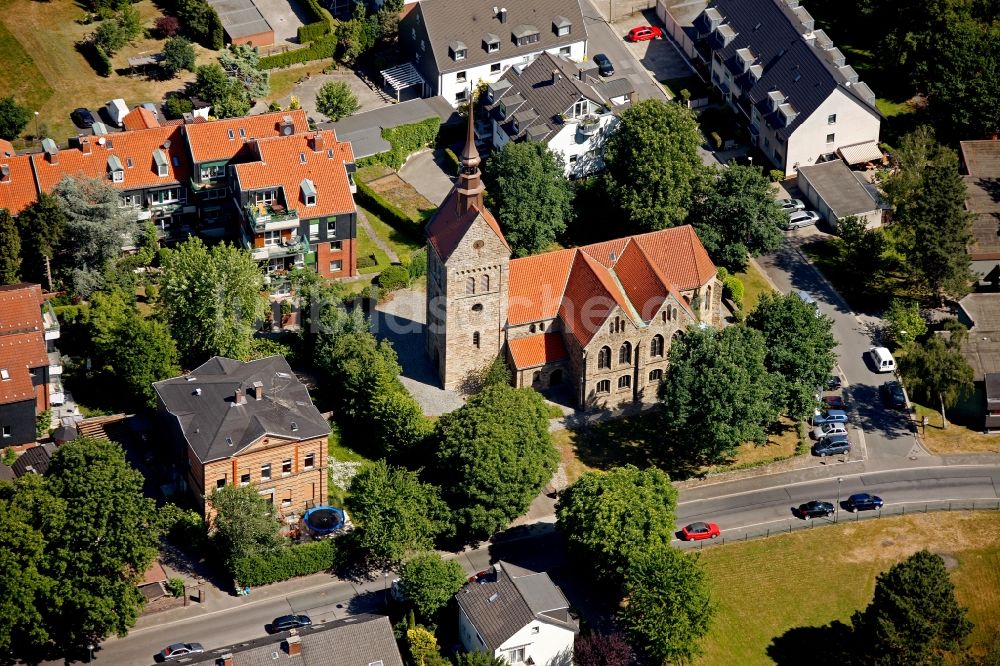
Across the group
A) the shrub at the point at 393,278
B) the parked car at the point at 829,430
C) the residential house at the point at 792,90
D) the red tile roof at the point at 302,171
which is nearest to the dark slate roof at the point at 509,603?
the parked car at the point at 829,430

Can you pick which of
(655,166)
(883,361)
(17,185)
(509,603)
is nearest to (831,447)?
(883,361)

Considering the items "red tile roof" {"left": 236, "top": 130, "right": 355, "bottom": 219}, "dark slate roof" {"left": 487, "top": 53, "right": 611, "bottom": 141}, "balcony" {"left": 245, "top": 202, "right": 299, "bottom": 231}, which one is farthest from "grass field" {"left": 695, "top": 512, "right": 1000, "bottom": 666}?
"dark slate roof" {"left": 487, "top": 53, "right": 611, "bottom": 141}

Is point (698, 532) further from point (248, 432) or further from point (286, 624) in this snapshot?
point (248, 432)

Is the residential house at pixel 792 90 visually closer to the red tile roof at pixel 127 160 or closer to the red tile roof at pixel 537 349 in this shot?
the red tile roof at pixel 537 349

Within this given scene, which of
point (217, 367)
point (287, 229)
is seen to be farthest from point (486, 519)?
point (287, 229)

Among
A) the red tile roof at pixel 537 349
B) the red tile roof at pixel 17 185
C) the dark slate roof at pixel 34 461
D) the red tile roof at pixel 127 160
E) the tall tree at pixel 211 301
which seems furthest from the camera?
the red tile roof at pixel 127 160

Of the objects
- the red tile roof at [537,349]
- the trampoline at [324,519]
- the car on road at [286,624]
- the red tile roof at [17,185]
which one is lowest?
the car on road at [286,624]
